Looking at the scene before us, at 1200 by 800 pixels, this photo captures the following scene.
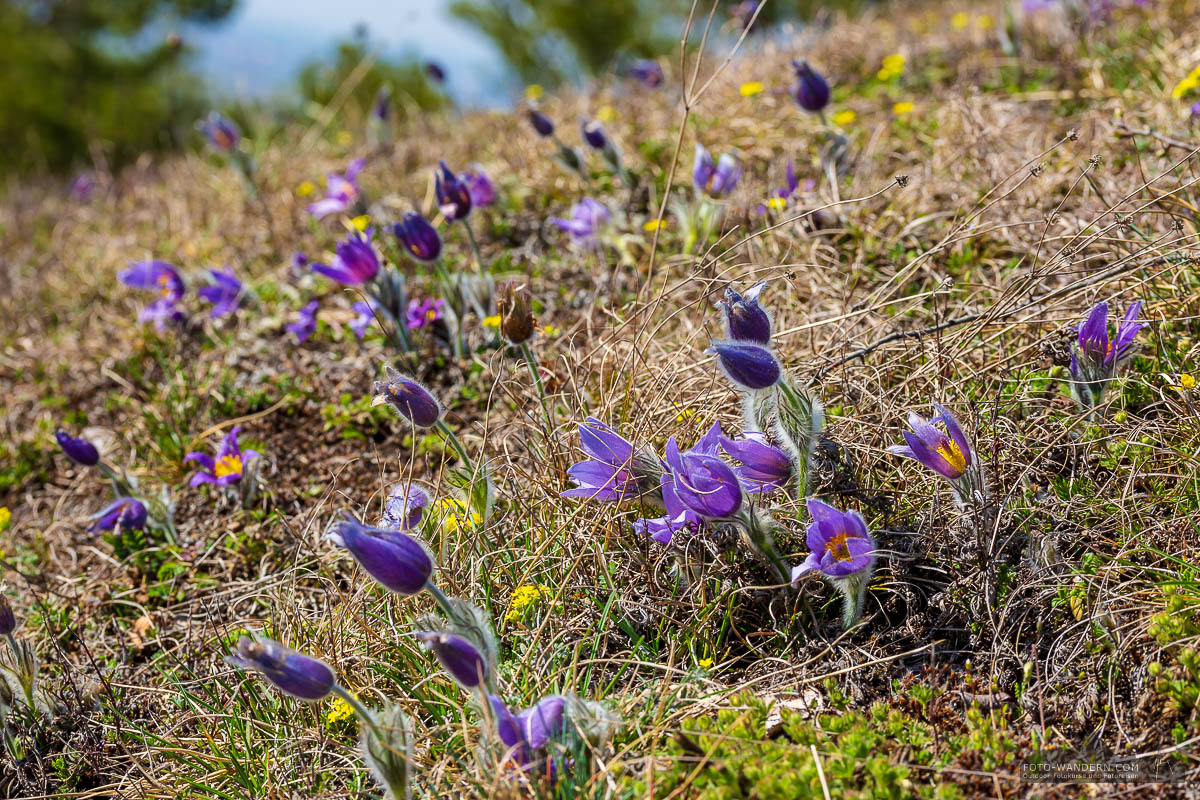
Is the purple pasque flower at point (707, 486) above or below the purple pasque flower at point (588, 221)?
above

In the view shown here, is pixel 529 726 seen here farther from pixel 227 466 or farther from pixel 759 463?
pixel 227 466

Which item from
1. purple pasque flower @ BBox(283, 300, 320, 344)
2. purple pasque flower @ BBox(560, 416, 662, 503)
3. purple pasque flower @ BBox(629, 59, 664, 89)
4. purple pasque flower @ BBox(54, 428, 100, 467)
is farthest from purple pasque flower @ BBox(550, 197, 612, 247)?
purple pasque flower @ BBox(629, 59, 664, 89)

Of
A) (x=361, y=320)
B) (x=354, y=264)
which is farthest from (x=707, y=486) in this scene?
(x=361, y=320)

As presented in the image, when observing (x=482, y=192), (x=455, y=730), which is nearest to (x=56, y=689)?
(x=455, y=730)

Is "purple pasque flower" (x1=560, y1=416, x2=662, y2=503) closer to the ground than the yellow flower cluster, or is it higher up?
closer to the ground

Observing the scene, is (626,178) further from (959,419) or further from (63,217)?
(63,217)

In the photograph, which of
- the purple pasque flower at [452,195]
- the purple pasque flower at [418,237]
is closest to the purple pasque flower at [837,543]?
the purple pasque flower at [418,237]

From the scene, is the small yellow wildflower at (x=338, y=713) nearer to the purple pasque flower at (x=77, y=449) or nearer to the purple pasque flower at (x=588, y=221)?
the purple pasque flower at (x=77, y=449)

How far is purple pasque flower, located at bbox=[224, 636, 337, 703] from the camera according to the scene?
5.03 ft

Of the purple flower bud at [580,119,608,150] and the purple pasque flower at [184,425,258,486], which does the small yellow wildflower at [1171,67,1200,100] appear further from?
the purple pasque flower at [184,425,258,486]

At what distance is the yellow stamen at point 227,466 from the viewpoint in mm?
2787

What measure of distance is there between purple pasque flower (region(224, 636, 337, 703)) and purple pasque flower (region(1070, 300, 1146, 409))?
5.44 feet

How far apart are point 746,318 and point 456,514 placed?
2.81 feet

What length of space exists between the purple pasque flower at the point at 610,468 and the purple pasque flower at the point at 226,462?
1.30 m
